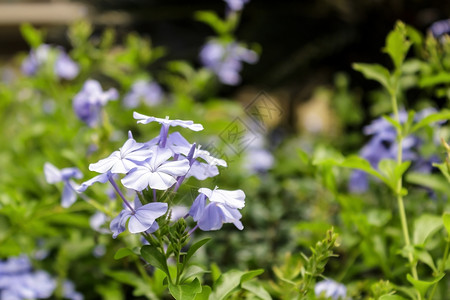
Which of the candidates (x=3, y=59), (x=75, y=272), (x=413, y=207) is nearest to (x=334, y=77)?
(x=413, y=207)

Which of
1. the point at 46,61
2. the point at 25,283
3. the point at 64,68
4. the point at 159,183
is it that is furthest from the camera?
the point at 64,68

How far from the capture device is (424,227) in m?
1.08

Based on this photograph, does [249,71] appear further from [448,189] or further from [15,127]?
[448,189]

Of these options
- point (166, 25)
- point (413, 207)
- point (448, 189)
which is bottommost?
point (413, 207)

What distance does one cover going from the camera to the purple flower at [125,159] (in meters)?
0.78

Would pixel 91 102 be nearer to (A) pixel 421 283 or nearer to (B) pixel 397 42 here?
(B) pixel 397 42

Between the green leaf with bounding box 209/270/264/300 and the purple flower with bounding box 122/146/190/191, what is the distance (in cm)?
22

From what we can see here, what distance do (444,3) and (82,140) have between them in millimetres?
1708

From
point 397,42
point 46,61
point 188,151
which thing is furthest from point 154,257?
point 46,61

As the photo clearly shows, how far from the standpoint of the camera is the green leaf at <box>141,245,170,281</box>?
804 millimetres

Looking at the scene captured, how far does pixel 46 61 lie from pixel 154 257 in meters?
1.12

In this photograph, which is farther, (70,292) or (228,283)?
(70,292)

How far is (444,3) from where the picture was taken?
2348 millimetres

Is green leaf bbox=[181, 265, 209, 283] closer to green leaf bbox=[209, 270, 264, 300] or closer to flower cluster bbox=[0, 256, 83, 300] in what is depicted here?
green leaf bbox=[209, 270, 264, 300]
